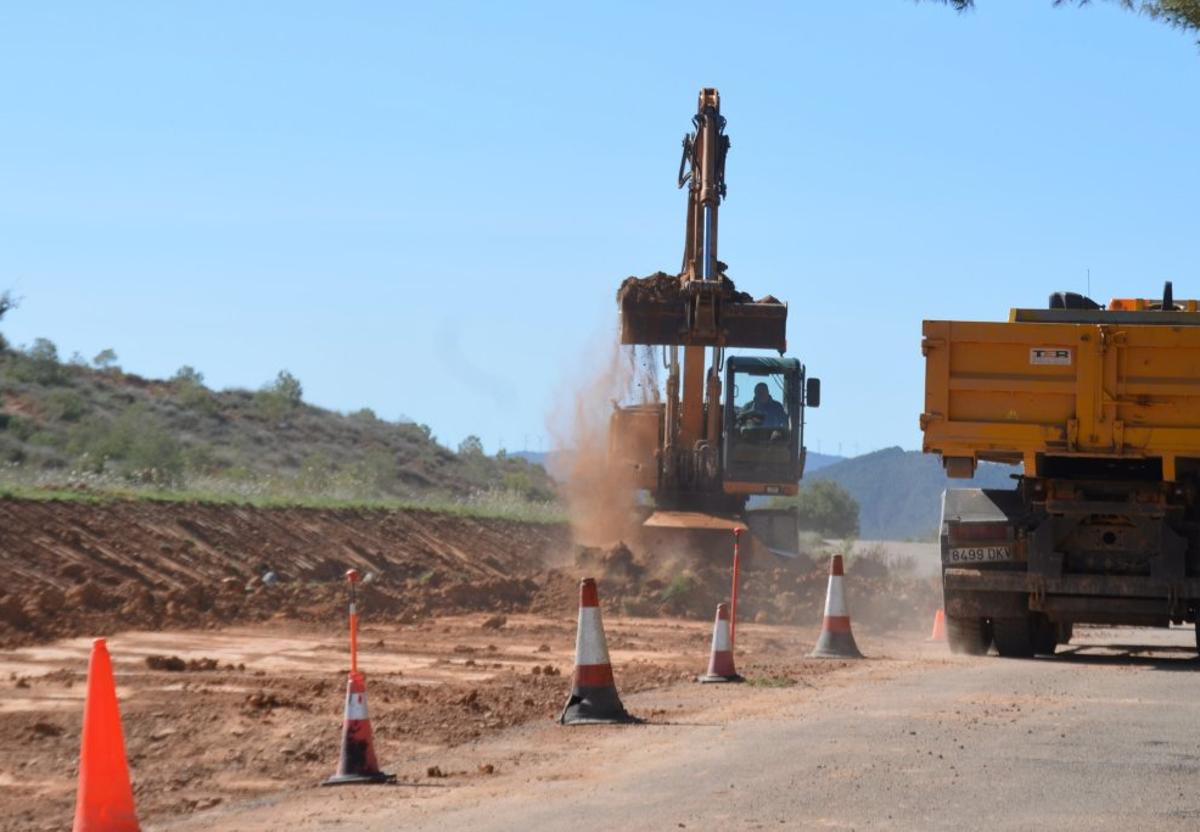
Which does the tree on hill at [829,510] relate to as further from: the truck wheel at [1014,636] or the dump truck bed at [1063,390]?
the dump truck bed at [1063,390]

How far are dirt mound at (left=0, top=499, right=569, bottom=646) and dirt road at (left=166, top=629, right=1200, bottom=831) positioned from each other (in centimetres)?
731

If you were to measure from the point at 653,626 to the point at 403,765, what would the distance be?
11.4 metres

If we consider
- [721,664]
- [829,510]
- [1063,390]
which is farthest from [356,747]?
[829,510]

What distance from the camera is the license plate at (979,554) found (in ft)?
55.4

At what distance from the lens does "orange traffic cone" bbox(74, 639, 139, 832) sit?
24.6 ft

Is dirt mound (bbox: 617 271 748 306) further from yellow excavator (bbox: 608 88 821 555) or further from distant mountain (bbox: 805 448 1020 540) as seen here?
distant mountain (bbox: 805 448 1020 540)

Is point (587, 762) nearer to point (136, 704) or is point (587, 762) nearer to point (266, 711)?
point (266, 711)

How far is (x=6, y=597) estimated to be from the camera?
17969 millimetres

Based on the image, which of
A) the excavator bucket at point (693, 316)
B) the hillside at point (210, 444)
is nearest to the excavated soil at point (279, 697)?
the excavator bucket at point (693, 316)

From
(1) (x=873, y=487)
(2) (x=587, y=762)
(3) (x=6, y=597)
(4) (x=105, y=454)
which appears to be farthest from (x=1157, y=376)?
(1) (x=873, y=487)

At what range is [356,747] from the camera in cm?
955

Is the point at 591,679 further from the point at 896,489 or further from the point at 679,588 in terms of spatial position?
the point at 896,489

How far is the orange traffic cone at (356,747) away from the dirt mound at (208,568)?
26.2 feet

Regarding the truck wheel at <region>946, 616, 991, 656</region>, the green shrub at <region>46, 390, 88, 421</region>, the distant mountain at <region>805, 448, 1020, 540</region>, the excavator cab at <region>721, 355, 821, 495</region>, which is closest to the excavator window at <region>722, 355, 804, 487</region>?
the excavator cab at <region>721, 355, 821, 495</region>
